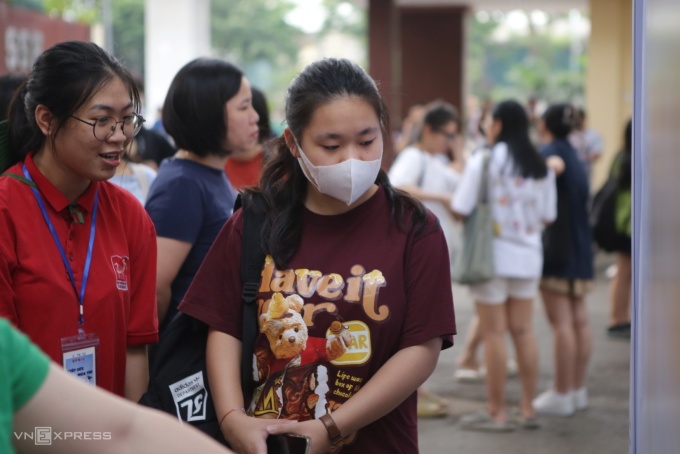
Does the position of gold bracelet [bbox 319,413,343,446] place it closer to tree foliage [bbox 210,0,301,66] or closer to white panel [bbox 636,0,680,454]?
white panel [bbox 636,0,680,454]

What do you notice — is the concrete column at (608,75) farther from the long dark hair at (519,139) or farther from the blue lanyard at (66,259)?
the blue lanyard at (66,259)

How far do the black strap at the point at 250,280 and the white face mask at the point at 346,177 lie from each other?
0.67 ft

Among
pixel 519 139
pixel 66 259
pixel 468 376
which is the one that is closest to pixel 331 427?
pixel 66 259

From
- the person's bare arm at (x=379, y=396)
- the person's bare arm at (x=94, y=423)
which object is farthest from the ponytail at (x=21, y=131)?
the person's bare arm at (x=94, y=423)

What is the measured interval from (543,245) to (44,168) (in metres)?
4.68

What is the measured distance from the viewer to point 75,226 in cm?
268

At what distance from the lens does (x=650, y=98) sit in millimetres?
2264

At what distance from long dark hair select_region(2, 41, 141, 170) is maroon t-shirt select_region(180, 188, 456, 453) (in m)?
0.63

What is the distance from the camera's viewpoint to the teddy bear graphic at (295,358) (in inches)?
100

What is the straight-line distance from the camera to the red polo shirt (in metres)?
2.52

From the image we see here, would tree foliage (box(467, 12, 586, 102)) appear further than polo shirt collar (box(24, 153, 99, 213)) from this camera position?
Yes

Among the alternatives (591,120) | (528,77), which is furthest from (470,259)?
(528,77)

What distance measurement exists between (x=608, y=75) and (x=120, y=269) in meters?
16.9

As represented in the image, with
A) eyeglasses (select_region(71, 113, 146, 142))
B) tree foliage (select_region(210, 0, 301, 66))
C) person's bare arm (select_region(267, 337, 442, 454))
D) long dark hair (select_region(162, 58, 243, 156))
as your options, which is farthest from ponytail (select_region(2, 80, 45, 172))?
tree foliage (select_region(210, 0, 301, 66))
